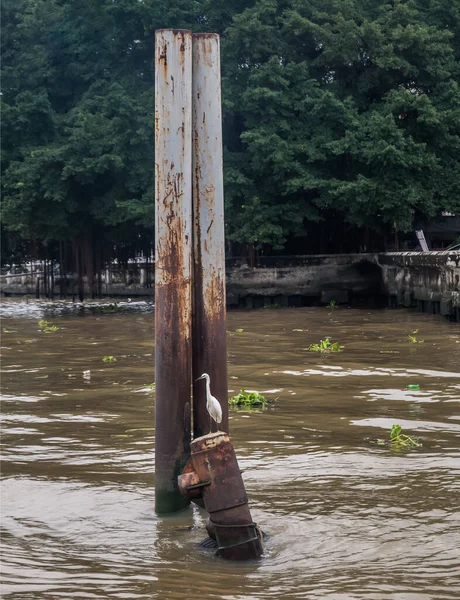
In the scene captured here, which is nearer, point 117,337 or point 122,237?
point 117,337

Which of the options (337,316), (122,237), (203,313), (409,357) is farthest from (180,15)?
(203,313)

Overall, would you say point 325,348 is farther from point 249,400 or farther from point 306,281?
point 306,281

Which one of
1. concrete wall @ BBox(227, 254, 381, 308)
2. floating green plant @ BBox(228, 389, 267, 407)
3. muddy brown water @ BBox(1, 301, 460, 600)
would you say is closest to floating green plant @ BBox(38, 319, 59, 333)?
muddy brown water @ BBox(1, 301, 460, 600)

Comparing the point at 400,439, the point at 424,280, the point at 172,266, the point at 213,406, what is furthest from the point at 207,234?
the point at 424,280

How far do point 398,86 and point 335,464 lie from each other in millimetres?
22864

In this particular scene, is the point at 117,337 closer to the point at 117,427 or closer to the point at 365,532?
the point at 117,427

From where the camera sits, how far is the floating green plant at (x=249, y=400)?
10570 mm

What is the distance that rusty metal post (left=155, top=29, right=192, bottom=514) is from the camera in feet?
21.5

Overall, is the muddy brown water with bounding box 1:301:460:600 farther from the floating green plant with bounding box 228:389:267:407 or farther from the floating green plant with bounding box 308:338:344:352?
the floating green plant with bounding box 308:338:344:352

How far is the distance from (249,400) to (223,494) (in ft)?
15.2

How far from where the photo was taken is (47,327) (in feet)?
71.5

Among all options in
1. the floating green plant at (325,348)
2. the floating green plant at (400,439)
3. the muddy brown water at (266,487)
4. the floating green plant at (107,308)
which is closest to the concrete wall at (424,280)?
the floating green plant at (325,348)

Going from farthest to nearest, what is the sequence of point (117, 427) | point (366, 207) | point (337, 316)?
point (366, 207), point (337, 316), point (117, 427)

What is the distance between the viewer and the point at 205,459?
19.6 feet
